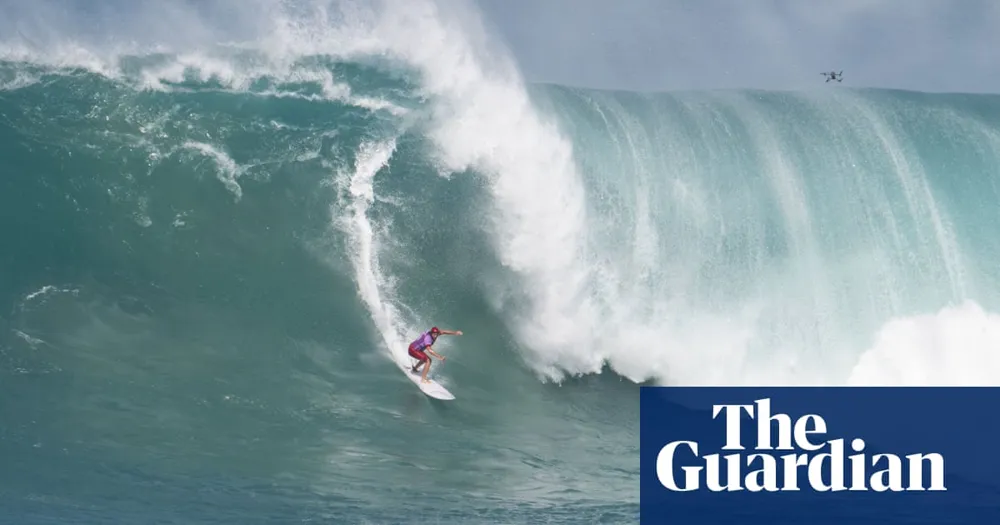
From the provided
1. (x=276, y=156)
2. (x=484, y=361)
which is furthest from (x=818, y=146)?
(x=276, y=156)

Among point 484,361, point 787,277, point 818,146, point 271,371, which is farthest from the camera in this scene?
point 818,146

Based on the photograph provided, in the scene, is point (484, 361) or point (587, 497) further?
point (484, 361)

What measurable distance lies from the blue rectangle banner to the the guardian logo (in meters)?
0.01

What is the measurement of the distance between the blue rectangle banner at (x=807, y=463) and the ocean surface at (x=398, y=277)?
0.47m

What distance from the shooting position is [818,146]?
19656mm

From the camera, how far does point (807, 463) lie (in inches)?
448

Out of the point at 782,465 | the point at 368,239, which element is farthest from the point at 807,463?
the point at 368,239

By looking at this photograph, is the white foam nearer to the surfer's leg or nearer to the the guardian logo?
the the guardian logo

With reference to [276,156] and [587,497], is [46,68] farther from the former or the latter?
[587,497]

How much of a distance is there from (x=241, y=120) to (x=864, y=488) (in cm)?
933

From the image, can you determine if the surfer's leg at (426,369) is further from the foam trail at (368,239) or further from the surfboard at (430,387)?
the foam trail at (368,239)

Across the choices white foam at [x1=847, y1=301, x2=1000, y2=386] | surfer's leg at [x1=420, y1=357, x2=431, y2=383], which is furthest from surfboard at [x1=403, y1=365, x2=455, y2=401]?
white foam at [x1=847, y1=301, x2=1000, y2=386]

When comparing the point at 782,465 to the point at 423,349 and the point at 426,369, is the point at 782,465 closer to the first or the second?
the point at 426,369

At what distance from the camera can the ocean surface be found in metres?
11.6
